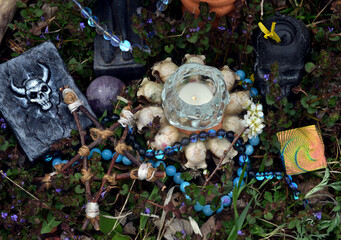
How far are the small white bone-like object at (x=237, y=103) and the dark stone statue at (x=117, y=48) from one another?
66cm

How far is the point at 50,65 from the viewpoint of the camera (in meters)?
2.73

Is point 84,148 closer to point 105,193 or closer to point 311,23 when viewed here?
point 105,193

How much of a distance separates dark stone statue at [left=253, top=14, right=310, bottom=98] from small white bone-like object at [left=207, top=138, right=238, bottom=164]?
43cm

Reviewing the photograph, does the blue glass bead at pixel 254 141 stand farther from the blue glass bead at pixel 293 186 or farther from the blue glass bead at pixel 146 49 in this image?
the blue glass bead at pixel 146 49

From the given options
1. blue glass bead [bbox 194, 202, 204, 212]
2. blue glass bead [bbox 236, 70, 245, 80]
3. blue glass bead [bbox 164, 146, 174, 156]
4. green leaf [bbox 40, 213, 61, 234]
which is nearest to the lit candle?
blue glass bead [bbox 164, 146, 174, 156]

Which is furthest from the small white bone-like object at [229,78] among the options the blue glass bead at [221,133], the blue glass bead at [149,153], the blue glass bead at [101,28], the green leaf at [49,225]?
the green leaf at [49,225]

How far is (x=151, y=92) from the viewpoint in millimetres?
2486

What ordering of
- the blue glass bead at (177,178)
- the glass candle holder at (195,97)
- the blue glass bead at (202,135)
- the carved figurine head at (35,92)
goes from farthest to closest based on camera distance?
the carved figurine head at (35,92) < the blue glass bead at (177,178) < the blue glass bead at (202,135) < the glass candle holder at (195,97)

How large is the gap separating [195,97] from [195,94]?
22 millimetres

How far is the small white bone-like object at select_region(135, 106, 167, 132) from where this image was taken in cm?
246

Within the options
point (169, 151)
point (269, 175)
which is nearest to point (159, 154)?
point (169, 151)

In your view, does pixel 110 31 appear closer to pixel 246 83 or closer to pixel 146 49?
pixel 146 49

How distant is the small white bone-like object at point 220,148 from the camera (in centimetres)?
243

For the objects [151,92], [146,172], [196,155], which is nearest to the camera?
[146,172]
